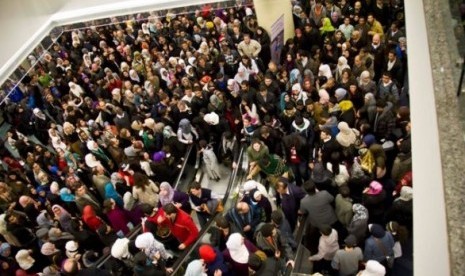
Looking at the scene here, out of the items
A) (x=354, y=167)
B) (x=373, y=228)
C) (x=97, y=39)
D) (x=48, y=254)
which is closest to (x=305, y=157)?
(x=354, y=167)

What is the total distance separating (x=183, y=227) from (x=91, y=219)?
1.66 m

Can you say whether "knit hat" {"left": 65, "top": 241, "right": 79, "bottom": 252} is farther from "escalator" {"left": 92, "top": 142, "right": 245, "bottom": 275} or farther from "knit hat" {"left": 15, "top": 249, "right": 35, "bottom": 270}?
"knit hat" {"left": 15, "top": 249, "right": 35, "bottom": 270}

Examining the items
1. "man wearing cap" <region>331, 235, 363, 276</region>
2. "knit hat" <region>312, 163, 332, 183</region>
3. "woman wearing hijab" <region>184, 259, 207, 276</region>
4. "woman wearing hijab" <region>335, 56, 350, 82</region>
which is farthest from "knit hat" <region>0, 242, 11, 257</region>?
"woman wearing hijab" <region>335, 56, 350, 82</region>

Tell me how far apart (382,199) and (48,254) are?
5.09 m

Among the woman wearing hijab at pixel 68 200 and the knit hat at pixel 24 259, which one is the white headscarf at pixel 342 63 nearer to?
the woman wearing hijab at pixel 68 200

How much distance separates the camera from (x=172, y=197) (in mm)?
7262

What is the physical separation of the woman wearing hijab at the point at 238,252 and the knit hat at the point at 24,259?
11.5 feet

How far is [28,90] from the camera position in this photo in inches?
488

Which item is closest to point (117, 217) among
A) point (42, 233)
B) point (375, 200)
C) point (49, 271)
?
point (49, 271)

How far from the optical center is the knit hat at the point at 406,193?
5.64 metres

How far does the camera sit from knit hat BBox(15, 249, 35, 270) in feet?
24.0

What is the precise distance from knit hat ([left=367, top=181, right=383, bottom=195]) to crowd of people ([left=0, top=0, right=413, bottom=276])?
26mm

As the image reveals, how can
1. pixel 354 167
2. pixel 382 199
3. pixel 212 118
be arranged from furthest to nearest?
pixel 212 118, pixel 354 167, pixel 382 199

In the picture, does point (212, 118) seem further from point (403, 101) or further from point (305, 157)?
point (403, 101)
